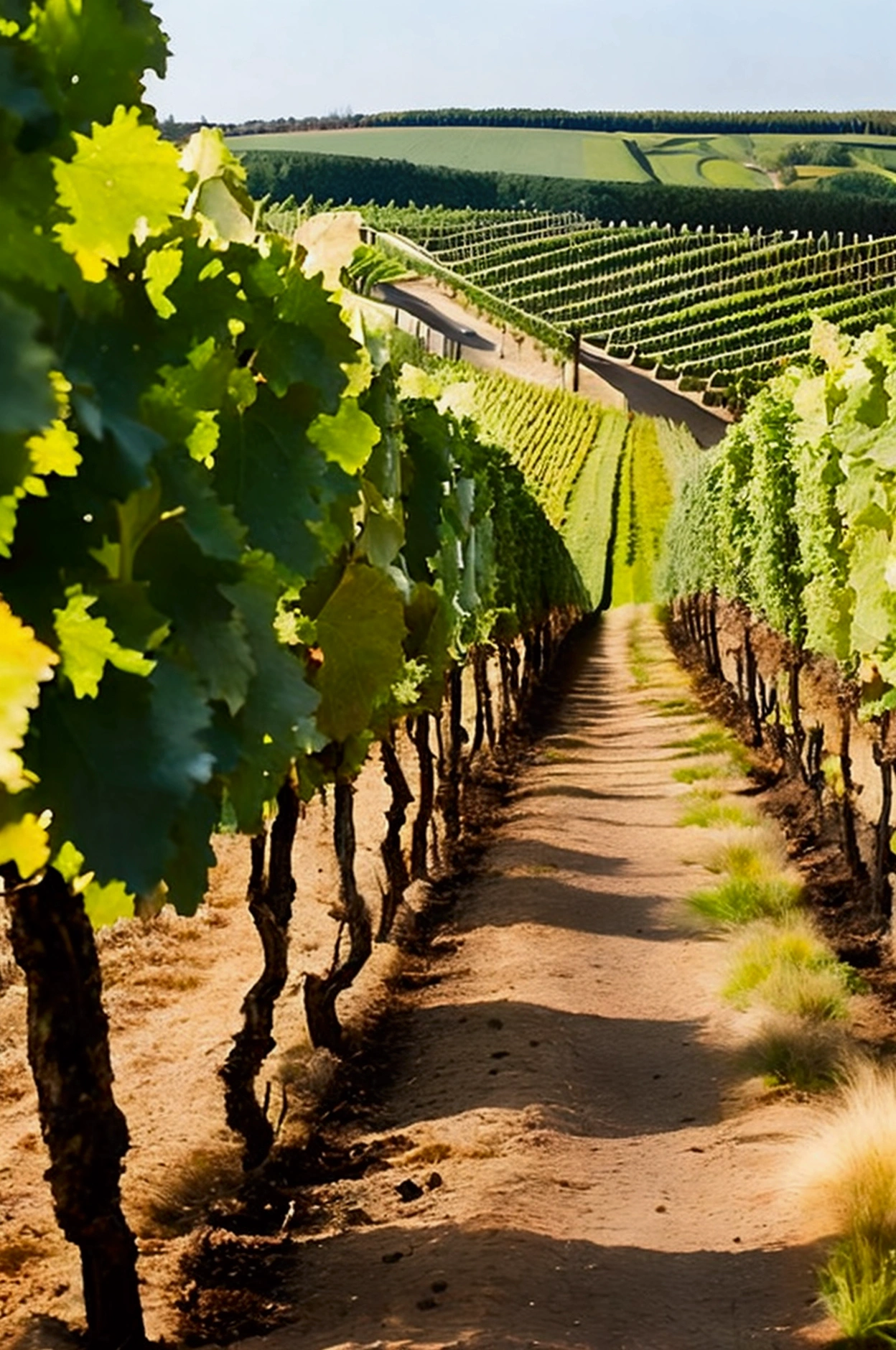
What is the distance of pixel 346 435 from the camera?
550 cm

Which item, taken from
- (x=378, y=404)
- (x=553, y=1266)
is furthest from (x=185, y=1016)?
(x=553, y=1266)

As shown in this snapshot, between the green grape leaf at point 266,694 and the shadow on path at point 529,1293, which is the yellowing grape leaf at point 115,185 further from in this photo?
Answer: the shadow on path at point 529,1293

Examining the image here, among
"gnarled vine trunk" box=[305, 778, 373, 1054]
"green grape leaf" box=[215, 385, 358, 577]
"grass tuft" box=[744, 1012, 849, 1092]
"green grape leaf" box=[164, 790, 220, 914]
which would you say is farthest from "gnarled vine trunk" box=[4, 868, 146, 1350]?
"grass tuft" box=[744, 1012, 849, 1092]

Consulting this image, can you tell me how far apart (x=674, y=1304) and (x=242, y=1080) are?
1933 millimetres

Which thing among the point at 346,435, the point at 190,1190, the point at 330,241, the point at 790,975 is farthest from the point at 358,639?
the point at 790,975

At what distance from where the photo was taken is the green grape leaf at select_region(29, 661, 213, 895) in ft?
9.40

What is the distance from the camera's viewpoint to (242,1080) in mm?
6832

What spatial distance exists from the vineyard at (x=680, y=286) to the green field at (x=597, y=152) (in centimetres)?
4419

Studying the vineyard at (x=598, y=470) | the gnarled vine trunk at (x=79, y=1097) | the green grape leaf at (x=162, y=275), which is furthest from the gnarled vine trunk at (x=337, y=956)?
the vineyard at (x=598, y=470)

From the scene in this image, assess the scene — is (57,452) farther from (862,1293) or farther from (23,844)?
(862,1293)

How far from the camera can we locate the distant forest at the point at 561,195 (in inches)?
Answer: 5017

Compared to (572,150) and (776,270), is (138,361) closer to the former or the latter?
(776,270)

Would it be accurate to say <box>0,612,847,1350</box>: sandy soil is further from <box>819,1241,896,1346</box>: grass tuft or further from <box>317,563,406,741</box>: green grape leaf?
<box>317,563,406,741</box>: green grape leaf

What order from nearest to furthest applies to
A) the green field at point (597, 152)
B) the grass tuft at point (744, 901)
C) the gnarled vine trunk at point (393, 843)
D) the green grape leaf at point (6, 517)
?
the green grape leaf at point (6, 517) < the gnarled vine trunk at point (393, 843) < the grass tuft at point (744, 901) < the green field at point (597, 152)
